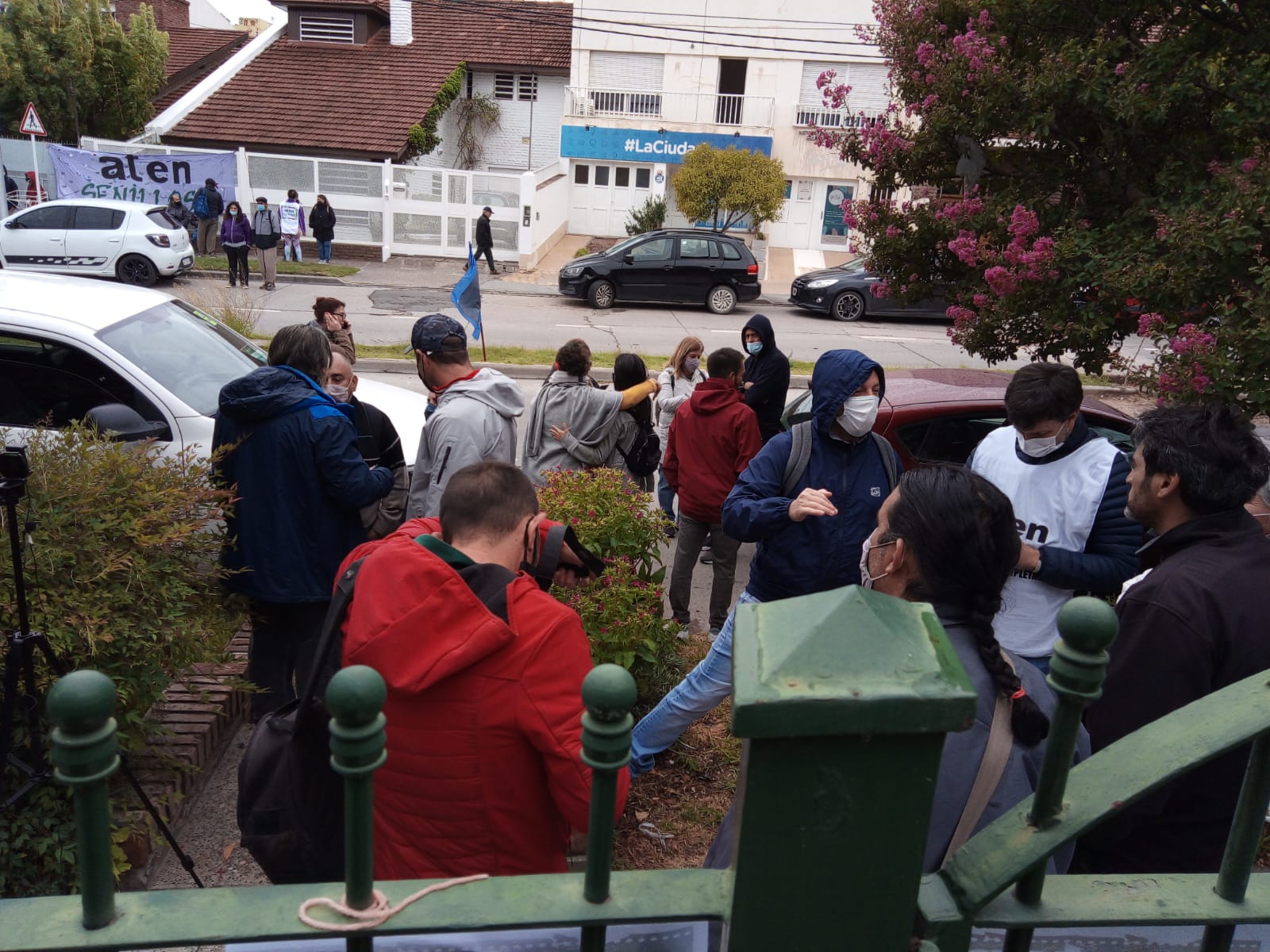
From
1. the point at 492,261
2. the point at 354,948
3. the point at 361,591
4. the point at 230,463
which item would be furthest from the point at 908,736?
the point at 492,261

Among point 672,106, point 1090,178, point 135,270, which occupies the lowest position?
point 135,270

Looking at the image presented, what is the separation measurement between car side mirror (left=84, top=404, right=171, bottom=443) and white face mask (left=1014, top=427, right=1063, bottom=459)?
11.8 feet

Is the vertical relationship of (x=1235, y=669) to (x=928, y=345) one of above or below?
above

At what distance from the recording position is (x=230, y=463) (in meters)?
4.05

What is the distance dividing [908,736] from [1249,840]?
22.3 inches

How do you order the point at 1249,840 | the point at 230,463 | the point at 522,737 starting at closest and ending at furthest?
1. the point at 1249,840
2. the point at 522,737
3. the point at 230,463

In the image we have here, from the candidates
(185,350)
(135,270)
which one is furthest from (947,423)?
(135,270)

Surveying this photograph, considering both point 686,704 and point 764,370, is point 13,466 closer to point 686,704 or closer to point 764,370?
point 686,704

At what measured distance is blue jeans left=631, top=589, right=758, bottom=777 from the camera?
3922 millimetres

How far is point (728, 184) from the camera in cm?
2405

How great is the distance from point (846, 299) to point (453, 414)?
16440 millimetres

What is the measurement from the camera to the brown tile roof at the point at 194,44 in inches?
1284

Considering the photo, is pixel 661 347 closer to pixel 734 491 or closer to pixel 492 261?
pixel 492 261

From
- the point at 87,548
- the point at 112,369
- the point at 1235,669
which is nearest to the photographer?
the point at 1235,669
